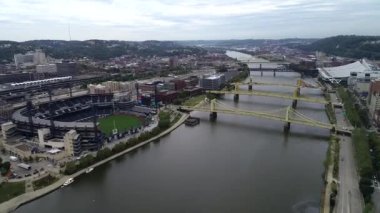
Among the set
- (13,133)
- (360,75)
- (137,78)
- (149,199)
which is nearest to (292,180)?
(149,199)

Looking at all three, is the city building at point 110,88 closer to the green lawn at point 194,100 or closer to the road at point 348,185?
the green lawn at point 194,100

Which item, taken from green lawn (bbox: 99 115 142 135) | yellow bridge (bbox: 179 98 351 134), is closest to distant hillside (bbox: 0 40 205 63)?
green lawn (bbox: 99 115 142 135)

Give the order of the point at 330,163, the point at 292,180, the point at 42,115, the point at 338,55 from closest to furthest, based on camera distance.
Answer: the point at 292,180, the point at 330,163, the point at 42,115, the point at 338,55

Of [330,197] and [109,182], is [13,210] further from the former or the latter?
[330,197]

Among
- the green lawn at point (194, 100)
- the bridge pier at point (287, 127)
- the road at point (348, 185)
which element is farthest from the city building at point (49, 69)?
the road at point (348, 185)

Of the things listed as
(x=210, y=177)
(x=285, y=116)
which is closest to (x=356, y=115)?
(x=285, y=116)

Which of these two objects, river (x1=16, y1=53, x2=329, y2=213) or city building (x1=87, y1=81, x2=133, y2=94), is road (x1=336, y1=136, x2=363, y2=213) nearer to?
river (x1=16, y1=53, x2=329, y2=213)
